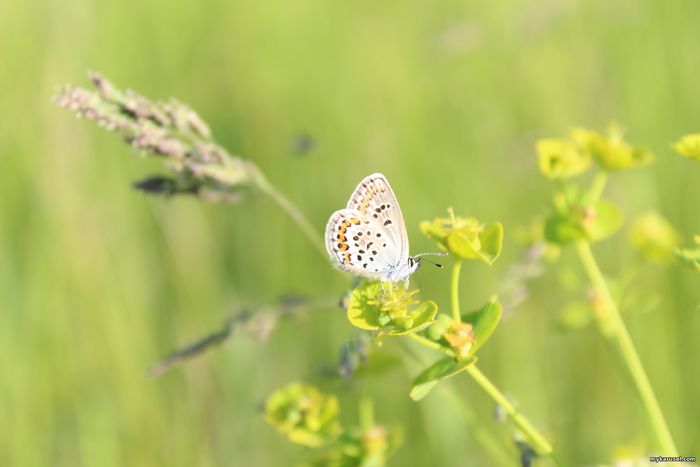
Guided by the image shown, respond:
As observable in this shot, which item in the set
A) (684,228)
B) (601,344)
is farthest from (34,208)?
(684,228)

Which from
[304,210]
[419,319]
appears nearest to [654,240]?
[419,319]

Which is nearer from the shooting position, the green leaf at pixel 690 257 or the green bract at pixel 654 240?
the green leaf at pixel 690 257

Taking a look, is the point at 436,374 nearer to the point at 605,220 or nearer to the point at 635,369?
the point at 635,369

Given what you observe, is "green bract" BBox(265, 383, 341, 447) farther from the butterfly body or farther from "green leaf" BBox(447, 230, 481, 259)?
"green leaf" BBox(447, 230, 481, 259)

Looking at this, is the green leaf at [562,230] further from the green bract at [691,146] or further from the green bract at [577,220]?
the green bract at [691,146]

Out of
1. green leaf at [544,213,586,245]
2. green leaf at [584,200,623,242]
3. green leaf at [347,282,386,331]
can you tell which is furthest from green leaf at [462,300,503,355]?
green leaf at [584,200,623,242]

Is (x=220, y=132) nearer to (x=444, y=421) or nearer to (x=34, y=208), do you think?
(x=34, y=208)

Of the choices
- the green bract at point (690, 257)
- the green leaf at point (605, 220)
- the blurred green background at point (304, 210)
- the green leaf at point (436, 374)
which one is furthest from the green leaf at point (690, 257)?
the blurred green background at point (304, 210)
